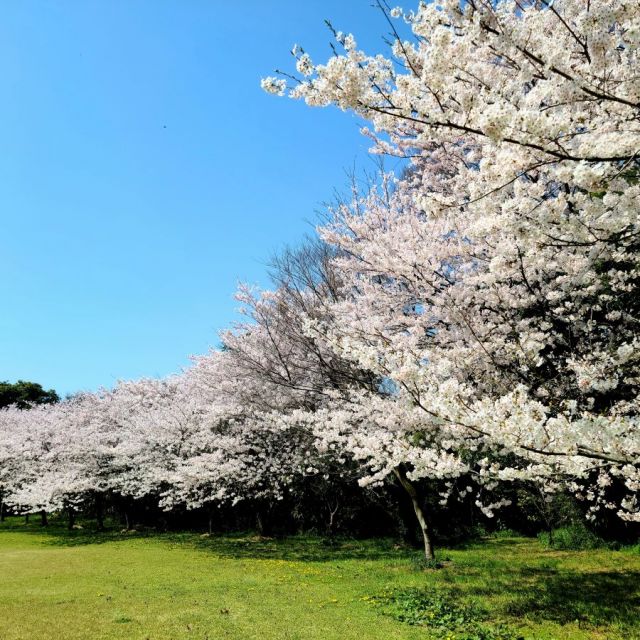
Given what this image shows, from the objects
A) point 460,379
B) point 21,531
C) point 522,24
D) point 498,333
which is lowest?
point 21,531

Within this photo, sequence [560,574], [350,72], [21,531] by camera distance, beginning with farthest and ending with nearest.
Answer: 1. [21,531]
2. [560,574]
3. [350,72]

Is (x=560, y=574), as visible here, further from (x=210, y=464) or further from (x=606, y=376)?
(x=210, y=464)

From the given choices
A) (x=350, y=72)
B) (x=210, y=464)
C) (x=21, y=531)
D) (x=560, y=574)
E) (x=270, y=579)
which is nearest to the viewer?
(x=350, y=72)

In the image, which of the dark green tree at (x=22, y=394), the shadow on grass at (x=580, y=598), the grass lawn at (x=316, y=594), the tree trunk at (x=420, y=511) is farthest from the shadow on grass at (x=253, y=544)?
the dark green tree at (x=22, y=394)

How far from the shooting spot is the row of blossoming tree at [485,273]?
Result: 321cm

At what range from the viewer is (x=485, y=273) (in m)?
7.54

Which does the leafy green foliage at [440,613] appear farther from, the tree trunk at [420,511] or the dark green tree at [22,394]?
the dark green tree at [22,394]

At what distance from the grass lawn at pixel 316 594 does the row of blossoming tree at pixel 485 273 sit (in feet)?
5.89

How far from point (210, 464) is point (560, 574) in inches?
462

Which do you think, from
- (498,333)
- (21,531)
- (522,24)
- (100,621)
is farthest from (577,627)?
(21,531)

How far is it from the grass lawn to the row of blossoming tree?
70.7 inches

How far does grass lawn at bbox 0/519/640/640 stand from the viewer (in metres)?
7.66

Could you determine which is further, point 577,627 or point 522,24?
point 577,627

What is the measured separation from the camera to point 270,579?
12.0 meters
